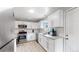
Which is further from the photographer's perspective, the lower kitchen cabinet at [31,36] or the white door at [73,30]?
the lower kitchen cabinet at [31,36]

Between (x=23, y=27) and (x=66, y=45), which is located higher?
(x=23, y=27)

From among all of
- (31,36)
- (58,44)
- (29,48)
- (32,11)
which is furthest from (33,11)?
(31,36)

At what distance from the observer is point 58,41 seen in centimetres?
216

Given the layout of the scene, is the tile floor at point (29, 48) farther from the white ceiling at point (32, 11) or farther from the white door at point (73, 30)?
the white ceiling at point (32, 11)

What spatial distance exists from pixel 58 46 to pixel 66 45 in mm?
250

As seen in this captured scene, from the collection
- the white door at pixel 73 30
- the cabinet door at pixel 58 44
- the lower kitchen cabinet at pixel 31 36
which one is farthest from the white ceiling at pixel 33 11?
the lower kitchen cabinet at pixel 31 36

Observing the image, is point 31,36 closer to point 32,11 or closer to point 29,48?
point 29,48

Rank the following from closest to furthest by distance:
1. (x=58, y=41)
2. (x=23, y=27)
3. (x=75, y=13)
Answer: (x=75, y=13)
(x=58, y=41)
(x=23, y=27)

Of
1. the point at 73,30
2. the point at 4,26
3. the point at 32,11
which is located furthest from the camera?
the point at 32,11

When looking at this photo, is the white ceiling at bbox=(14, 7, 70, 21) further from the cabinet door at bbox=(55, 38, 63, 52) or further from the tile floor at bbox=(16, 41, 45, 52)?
the tile floor at bbox=(16, 41, 45, 52)

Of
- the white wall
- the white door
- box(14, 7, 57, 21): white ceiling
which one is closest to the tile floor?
the white door

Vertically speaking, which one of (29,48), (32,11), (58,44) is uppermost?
(32,11)
